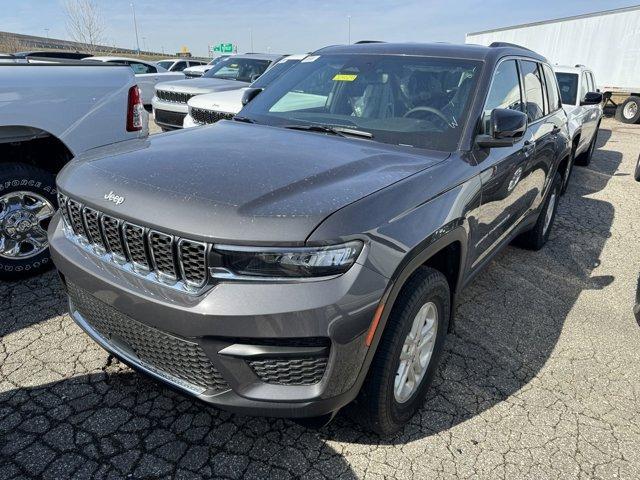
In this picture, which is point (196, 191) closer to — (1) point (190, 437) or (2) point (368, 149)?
(2) point (368, 149)

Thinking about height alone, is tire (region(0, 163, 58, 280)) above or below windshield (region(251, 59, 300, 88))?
below

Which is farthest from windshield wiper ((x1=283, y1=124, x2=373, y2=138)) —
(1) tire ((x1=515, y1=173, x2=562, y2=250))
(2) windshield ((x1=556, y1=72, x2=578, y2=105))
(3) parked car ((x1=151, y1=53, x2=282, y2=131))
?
(2) windshield ((x1=556, y1=72, x2=578, y2=105))

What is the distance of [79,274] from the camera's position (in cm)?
219

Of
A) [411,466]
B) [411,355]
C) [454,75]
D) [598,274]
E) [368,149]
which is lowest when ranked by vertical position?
[598,274]

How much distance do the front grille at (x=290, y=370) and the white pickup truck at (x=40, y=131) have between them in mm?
2176

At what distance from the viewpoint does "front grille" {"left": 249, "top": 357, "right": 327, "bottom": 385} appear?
1818mm

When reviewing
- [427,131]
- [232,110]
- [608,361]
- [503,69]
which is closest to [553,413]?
[608,361]

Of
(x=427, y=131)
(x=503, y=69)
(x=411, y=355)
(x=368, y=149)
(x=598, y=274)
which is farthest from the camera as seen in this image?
(x=598, y=274)

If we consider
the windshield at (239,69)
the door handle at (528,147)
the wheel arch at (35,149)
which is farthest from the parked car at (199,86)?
the door handle at (528,147)

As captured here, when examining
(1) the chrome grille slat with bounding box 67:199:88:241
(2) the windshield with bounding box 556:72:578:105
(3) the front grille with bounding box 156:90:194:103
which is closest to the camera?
(1) the chrome grille slat with bounding box 67:199:88:241

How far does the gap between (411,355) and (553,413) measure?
0.98 m

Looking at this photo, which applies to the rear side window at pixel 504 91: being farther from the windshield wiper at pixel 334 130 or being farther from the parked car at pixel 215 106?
the parked car at pixel 215 106

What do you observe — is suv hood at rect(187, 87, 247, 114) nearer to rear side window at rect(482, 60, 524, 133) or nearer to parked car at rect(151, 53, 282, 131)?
parked car at rect(151, 53, 282, 131)

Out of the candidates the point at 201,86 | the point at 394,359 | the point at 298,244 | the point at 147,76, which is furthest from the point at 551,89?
→ the point at 147,76
